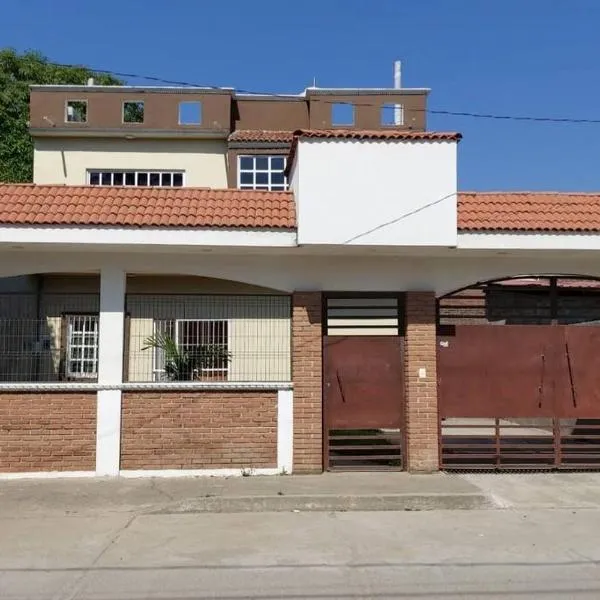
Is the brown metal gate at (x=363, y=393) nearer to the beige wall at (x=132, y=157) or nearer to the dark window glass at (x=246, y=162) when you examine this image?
the dark window glass at (x=246, y=162)

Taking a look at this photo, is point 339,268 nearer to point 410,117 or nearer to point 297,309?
point 297,309

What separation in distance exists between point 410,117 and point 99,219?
19.0 m

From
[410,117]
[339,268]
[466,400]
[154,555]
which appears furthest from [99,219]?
[410,117]

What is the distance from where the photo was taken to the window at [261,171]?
2277 cm

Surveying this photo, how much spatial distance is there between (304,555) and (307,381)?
3896 mm

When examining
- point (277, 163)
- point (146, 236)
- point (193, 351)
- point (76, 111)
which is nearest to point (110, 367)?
point (193, 351)

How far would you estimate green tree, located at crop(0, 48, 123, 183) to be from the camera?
29.8 meters

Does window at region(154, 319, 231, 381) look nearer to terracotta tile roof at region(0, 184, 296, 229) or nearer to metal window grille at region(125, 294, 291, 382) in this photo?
metal window grille at region(125, 294, 291, 382)

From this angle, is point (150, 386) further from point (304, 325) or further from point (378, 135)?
point (378, 135)

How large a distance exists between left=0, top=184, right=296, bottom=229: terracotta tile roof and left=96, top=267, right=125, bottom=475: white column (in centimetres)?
94

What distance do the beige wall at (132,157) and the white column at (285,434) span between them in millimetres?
14612

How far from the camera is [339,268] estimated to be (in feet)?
33.9

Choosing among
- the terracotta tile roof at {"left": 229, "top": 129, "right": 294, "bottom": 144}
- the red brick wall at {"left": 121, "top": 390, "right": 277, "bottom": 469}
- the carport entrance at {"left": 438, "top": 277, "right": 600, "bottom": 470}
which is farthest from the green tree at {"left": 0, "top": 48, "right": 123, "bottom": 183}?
the carport entrance at {"left": 438, "top": 277, "right": 600, "bottom": 470}

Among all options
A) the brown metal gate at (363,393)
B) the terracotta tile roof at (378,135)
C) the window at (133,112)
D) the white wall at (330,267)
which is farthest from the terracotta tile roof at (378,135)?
the window at (133,112)
